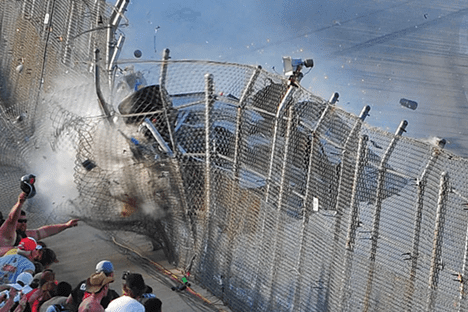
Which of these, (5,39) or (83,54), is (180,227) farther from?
(5,39)

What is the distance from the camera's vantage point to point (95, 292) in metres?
3.70

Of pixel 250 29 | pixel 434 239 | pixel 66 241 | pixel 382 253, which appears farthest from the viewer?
pixel 250 29

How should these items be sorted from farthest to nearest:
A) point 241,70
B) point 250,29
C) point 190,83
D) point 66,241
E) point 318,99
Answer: point 250,29 < point 66,241 < point 190,83 < point 241,70 < point 318,99

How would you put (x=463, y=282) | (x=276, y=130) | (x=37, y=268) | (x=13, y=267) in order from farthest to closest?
(x=37, y=268)
(x=276, y=130)
(x=13, y=267)
(x=463, y=282)

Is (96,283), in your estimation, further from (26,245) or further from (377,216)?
(377,216)

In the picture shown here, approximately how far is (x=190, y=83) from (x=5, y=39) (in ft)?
11.9

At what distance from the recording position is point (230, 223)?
512 centimetres

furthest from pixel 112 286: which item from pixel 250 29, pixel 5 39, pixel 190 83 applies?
pixel 250 29

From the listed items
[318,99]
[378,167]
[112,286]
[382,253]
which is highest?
[318,99]

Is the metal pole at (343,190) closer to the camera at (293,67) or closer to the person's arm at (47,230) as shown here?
the camera at (293,67)

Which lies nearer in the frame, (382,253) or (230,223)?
(382,253)

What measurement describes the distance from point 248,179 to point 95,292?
5.15ft

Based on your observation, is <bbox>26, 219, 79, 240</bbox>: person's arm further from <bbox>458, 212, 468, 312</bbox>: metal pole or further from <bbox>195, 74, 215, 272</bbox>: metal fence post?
<bbox>458, 212, 468, 312</bbox>: metal pole

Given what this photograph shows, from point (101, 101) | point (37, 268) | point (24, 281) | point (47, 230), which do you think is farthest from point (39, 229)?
point (24, 281)
